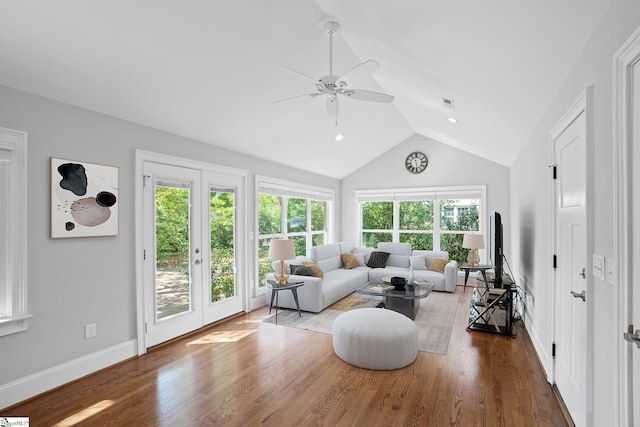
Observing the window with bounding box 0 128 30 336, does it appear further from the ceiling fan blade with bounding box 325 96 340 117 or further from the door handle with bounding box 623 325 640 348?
the door handle with bounding box 623 325 640 348

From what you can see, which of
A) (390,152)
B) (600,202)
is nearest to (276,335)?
(600,202)

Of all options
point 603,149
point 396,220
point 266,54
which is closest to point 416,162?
point 396,220

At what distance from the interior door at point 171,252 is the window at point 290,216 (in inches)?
53.4

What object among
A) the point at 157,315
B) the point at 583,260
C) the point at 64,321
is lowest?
the point at 157,315

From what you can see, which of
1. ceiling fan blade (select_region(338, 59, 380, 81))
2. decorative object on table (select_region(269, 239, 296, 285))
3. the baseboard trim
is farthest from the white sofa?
ceiling fan blade (select_region(338, 59, 380, 81))

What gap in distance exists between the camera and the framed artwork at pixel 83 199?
276 cm

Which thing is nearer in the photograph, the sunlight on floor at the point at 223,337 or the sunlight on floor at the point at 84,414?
the sunlight on floor at the point at 84,414

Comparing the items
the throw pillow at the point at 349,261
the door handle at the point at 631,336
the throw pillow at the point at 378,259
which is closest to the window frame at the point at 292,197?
the throw pillow at the point at 349,261

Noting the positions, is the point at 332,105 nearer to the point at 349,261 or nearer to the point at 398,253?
the point at 349,261

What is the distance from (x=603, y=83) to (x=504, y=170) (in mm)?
5378

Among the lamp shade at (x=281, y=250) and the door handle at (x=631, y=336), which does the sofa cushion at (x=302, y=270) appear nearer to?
the lamp shade at (x=281, y=250)

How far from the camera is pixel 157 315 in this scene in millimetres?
3664

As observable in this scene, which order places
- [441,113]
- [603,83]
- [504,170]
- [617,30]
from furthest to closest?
[504,170] < [441,113] < [603,83] < [617,30]

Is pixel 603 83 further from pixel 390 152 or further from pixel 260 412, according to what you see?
pixel 390 152
